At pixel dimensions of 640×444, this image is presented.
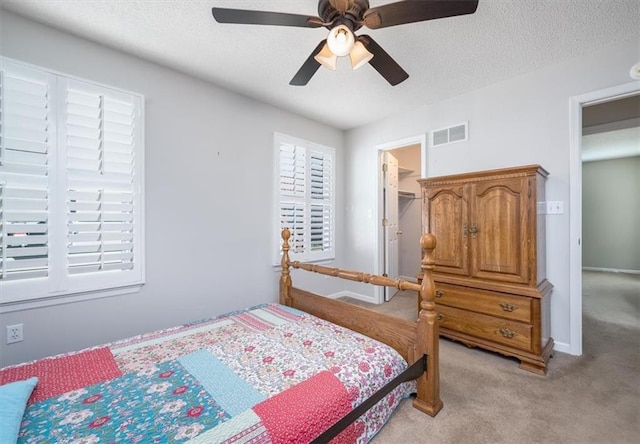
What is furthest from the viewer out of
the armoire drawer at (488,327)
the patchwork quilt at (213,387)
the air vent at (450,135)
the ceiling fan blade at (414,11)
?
the air vent at (450,135)

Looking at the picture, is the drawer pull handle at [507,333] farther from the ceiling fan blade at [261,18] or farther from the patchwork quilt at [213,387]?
the ceiling fan blade at [261,18]

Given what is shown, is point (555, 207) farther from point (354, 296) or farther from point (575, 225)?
point (354, 296)

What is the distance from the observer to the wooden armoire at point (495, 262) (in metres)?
2.20

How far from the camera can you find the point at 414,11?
1387 mm

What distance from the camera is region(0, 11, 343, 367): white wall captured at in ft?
6.51

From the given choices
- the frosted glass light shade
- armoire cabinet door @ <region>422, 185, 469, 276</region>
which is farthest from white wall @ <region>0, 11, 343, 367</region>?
armoire cabinet door @ <region>422, 185, 469, 276</region>

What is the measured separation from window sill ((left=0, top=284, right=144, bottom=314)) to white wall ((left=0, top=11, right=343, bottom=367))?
43 mm

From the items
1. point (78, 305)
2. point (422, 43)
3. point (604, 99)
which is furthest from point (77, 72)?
point (604, 99)

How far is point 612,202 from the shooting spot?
612cm

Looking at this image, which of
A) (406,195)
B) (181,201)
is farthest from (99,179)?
(406,195)

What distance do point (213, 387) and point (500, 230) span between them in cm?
243

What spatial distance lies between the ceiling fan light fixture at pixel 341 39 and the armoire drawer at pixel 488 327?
2.36 metres

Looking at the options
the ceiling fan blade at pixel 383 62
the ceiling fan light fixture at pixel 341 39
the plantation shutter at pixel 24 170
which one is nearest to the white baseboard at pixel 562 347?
the ceiling fan blade at pixel 383 62

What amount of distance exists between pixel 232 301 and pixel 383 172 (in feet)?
8.79
